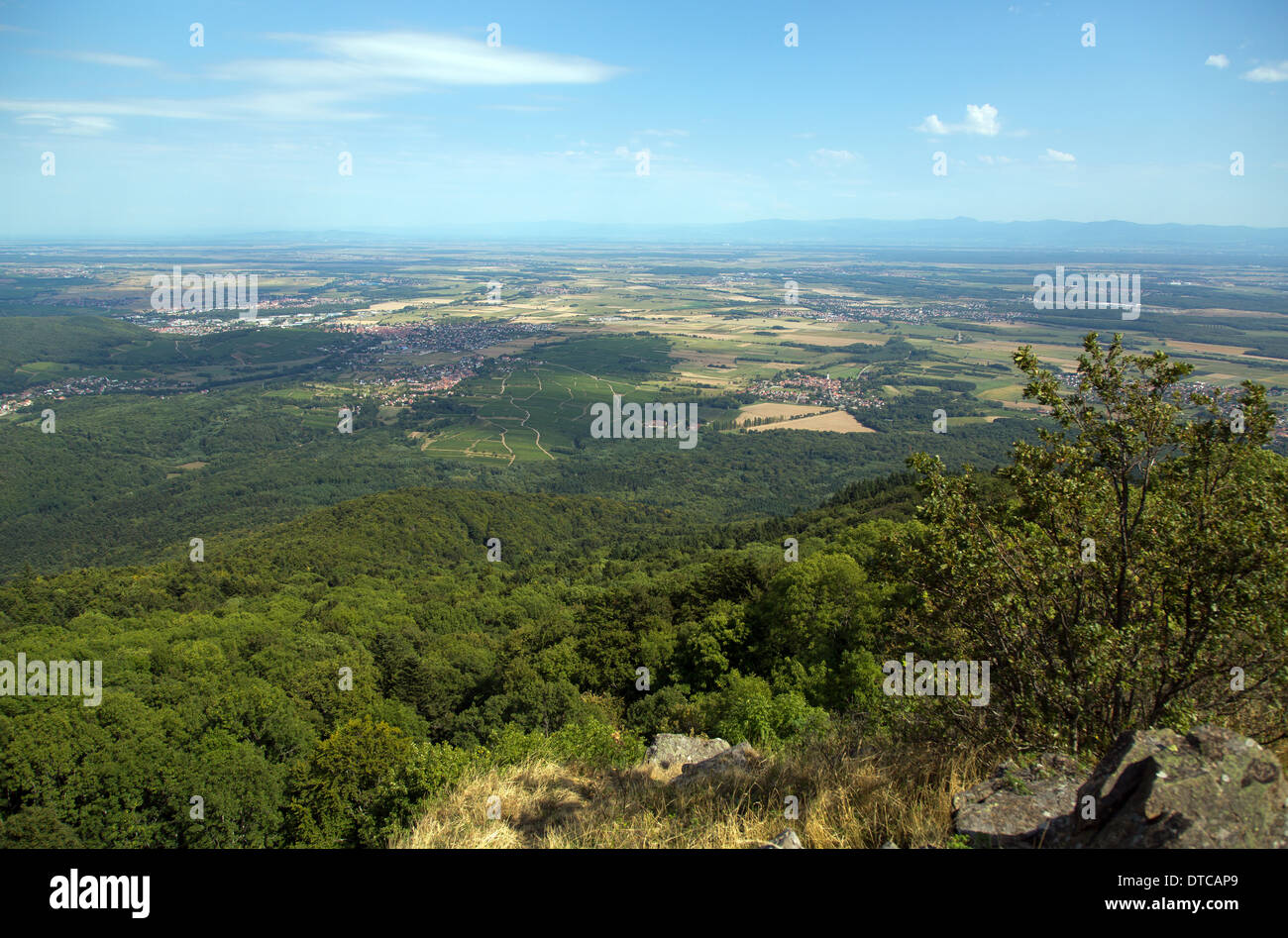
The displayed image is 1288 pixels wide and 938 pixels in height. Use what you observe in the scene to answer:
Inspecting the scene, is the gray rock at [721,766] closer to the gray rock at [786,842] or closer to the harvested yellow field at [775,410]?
the gray rock at [786,842]

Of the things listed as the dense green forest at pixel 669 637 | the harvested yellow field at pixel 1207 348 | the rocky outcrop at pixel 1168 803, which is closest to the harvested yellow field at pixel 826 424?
the dense green forest at pixel 669 637

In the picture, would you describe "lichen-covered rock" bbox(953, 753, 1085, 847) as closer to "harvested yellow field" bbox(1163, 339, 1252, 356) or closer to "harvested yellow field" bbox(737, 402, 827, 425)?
"harvested yellow field" bbox(737, 402, 827, 425)

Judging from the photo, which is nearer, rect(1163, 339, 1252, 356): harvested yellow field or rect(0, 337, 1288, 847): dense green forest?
rect(0, 337, 1288, 847): dense green forest

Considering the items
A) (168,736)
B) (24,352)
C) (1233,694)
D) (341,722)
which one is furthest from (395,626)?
(24,352)

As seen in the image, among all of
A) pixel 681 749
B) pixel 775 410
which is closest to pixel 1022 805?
pixel 681 749
